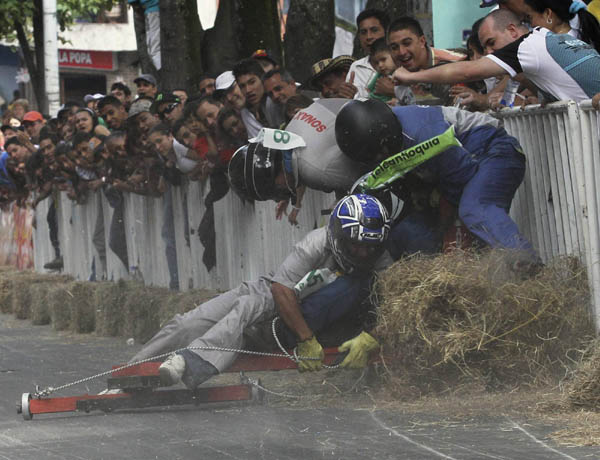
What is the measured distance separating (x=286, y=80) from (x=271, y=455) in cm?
538

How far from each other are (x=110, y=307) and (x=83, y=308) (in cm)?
102

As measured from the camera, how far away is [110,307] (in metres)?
14.1

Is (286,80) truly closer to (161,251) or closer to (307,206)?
(307,206)

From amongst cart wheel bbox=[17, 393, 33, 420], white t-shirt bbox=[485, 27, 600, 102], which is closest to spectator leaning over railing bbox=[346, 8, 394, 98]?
white t-shirt bbox=[485, 27, 600, 102]

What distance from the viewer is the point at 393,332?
7.93 meters

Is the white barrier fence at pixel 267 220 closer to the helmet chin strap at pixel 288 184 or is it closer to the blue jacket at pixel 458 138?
the blue jacket at pixel 458 138

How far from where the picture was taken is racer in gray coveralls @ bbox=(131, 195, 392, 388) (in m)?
8.20

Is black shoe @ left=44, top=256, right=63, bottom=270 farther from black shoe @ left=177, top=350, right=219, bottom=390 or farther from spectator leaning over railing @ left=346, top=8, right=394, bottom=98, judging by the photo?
black shoe @ left=177, top=350, right=219, bottom=390

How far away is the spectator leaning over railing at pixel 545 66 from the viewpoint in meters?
7.90

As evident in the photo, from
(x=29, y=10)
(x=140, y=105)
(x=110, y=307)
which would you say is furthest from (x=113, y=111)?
(x=29, y=10)

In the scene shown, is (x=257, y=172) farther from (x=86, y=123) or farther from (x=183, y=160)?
(x=86, y=123)

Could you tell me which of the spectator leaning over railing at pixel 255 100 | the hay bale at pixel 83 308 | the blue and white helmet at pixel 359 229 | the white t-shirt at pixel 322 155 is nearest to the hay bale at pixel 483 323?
the blue and white helmet at pixel 359 229

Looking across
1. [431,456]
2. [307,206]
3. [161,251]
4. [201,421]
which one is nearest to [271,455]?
[431,456]

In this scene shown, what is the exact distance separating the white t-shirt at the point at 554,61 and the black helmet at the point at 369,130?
0.87 m
